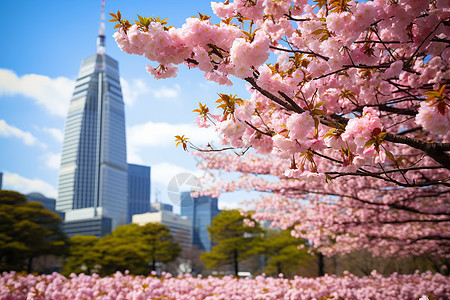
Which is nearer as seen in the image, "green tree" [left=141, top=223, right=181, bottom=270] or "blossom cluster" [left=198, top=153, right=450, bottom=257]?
"blossom cluster" [left=198, top=153, right=450, bottom=257]

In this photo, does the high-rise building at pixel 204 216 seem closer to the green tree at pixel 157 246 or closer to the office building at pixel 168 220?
the office building at pixel 168 220

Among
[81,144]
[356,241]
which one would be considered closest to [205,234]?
[81,144]

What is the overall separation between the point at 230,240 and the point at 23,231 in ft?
45.7

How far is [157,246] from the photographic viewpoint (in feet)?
96.6

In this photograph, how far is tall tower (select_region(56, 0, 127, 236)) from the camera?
4454 inches

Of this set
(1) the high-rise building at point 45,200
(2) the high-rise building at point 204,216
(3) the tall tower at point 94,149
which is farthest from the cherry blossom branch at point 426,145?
(2) the high-rise building at point 204,216

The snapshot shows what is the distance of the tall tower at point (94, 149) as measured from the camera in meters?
113

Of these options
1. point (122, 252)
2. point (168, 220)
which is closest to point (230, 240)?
point (122, 252)

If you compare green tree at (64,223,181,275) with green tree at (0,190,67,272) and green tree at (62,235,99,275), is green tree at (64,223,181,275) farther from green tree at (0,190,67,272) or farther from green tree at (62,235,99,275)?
green tree at (0,190,67,272)

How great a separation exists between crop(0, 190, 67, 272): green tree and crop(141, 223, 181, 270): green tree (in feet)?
28.3

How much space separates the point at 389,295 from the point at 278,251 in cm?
2255

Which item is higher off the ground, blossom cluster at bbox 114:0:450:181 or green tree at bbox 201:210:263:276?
blossom cluster at bbox 114:0:450:181

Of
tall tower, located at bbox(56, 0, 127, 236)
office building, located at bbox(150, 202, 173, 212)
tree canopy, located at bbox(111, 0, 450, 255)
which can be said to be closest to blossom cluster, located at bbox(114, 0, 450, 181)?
tree canopy, located at bbox(111, 0, 450, 255)

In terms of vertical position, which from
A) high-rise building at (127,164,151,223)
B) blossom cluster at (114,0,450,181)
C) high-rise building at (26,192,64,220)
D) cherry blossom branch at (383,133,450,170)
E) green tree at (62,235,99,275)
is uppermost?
high-rise building at (127,164,151,223)
